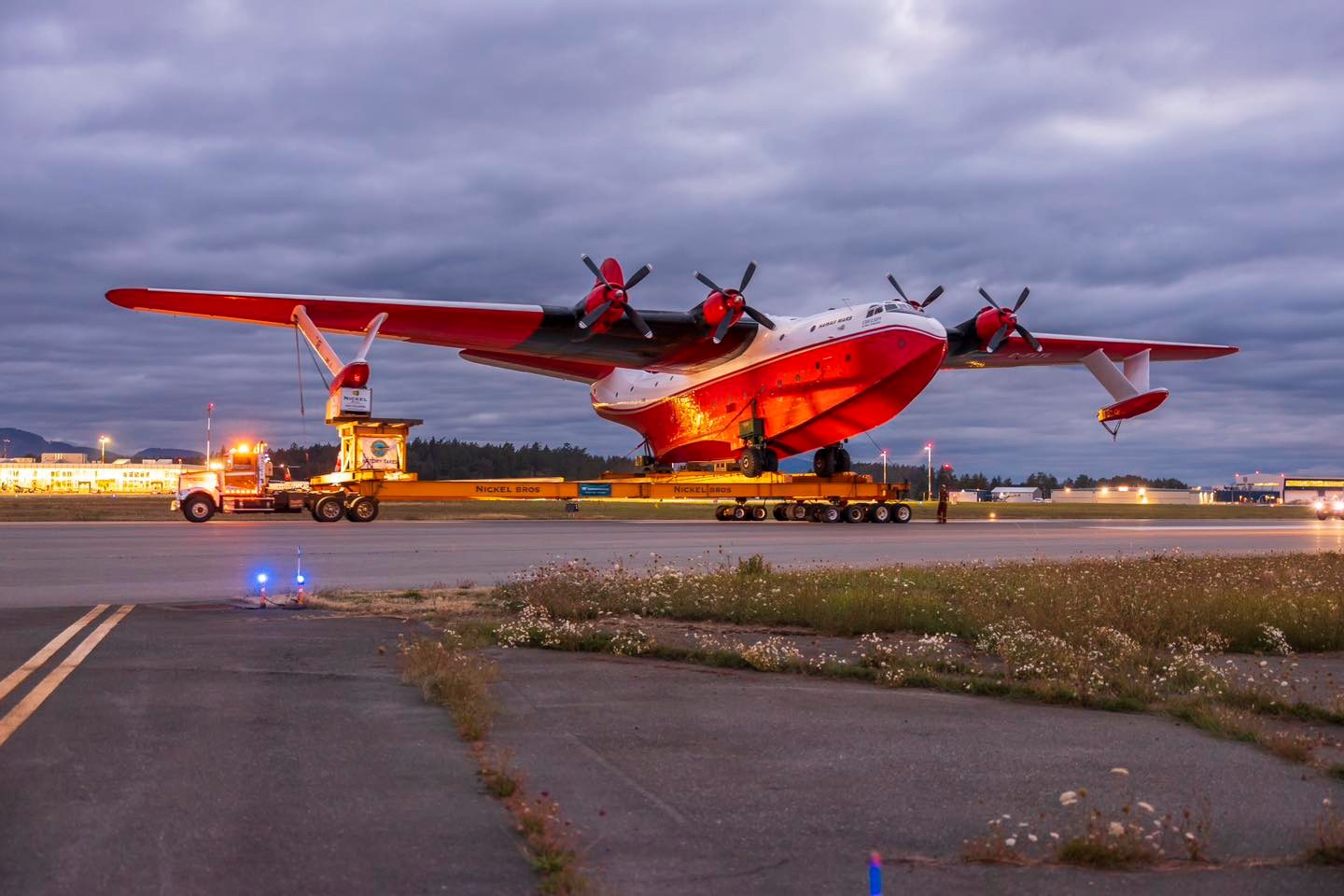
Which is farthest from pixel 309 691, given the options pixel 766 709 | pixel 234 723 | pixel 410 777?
pixel 766 709

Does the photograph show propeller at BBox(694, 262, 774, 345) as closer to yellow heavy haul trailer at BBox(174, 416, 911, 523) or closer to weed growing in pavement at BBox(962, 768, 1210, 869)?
yellow heavy haul trailer at BBox(174, 416, 911, 523)

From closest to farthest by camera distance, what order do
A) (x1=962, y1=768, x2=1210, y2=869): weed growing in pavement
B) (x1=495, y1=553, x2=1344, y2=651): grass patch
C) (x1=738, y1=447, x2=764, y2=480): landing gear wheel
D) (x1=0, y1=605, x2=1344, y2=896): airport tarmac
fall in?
(x1=0, y1=605, x2=1344, y2=896): airport tarmac → (x1=962, y1=768, x2=1210, y2=869): weed growing in pavement → (x1=495, y1=553, x2=1344, y2=651): grass patch → (x1=738, y1=447, x2=764, y2=480): landing gear wheel

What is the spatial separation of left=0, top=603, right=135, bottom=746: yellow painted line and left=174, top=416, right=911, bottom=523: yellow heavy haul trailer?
19.3 m

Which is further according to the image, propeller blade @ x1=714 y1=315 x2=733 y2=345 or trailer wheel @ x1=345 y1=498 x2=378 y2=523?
trailer wheel @ x1=345 y1=498 x2=378 y2=523

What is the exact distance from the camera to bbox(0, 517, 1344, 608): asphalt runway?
16.8 metres

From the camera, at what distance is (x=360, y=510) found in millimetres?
33875

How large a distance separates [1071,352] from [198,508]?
31078 millimetres

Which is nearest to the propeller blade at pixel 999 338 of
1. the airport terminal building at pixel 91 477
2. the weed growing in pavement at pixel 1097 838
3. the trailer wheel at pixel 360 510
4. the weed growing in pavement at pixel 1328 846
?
the trailer wheel at pixel 360 510

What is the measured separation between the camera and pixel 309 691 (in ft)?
26.7

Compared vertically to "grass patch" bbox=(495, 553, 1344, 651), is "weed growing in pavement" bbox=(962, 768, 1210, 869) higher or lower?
lower

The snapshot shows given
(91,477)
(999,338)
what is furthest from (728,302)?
(91,477)

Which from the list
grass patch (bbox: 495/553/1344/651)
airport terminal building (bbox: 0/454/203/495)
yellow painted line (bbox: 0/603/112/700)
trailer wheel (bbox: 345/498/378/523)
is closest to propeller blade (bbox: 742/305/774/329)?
trailer wheel (bbox: 345/498/378/523)

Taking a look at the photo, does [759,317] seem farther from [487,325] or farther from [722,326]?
[487,325]

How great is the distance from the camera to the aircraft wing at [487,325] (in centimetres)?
2845
